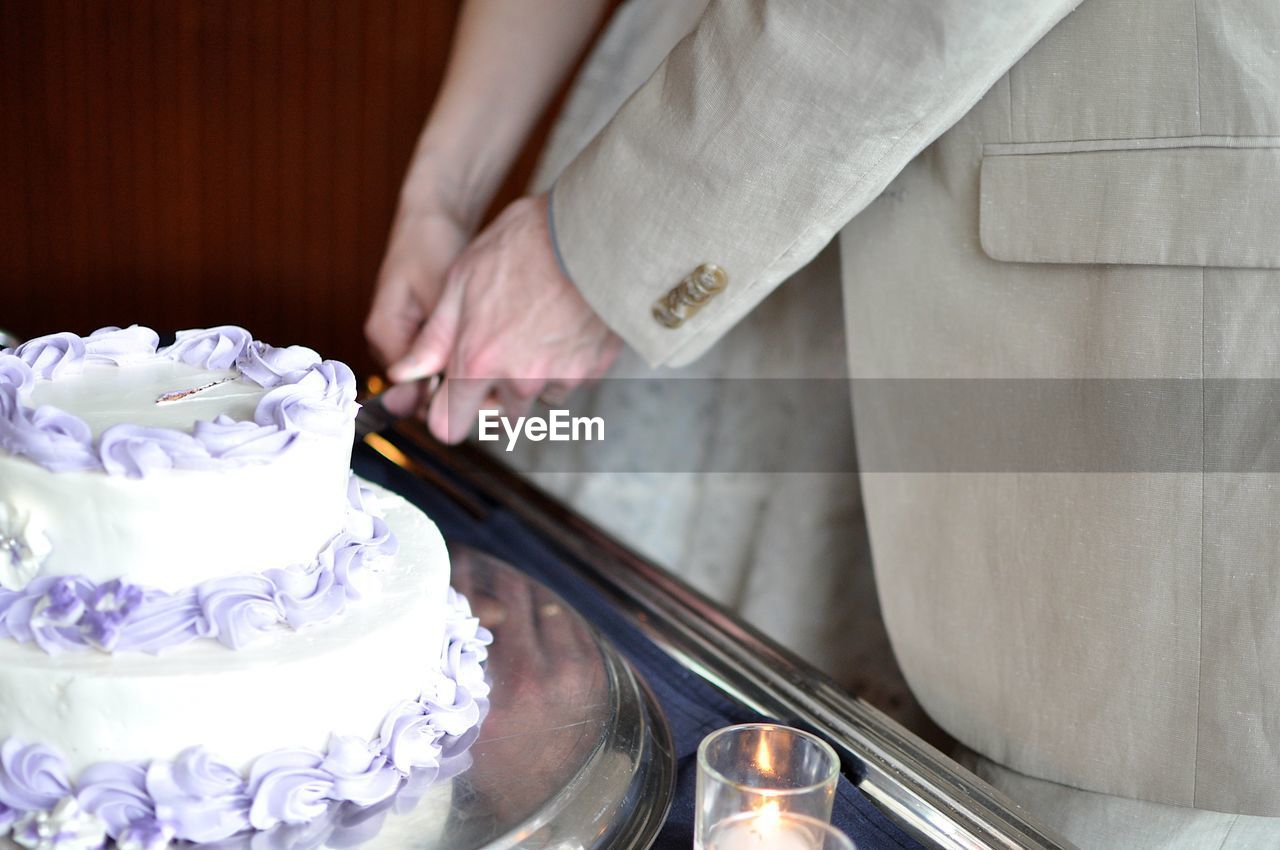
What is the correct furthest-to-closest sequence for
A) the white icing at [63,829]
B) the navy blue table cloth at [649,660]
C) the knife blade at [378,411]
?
the knife blade at [378,411]
the navy blue table cloth at [649,660]
the white icing at [63,829]

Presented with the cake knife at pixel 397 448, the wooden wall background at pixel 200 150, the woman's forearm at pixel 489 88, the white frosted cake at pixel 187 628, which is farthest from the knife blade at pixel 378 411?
the wooden wall background at pixel 200 150

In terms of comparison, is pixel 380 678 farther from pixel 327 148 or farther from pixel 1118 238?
pixel 327 148

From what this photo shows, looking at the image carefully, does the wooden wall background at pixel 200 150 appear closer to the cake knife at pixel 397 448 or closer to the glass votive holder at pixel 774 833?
the cake knife at pixel 397 448

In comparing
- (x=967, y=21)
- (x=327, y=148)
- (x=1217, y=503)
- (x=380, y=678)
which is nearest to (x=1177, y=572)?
(x=1217, y=503)

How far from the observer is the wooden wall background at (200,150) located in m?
1.85

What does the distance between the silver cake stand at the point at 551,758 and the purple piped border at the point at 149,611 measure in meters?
0.13

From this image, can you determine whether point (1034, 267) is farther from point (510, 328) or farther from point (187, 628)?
point (187, 628)

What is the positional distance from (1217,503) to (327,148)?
5.26ft

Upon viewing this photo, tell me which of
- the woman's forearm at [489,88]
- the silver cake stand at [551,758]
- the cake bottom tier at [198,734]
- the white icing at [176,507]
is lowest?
the silver cake stand at [551,758]

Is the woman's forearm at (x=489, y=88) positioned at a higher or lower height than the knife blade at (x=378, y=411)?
higher

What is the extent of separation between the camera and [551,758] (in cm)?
70

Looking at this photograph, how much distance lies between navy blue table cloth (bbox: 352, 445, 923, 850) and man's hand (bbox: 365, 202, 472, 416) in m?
0.11

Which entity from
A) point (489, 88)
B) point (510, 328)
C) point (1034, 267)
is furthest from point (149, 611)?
point (489, 88)

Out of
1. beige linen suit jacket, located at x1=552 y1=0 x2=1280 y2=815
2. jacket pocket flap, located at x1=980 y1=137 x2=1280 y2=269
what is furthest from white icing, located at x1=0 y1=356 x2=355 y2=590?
jacket pocket flap, located at x1=980 y1=137 x2=1280 y2=269
